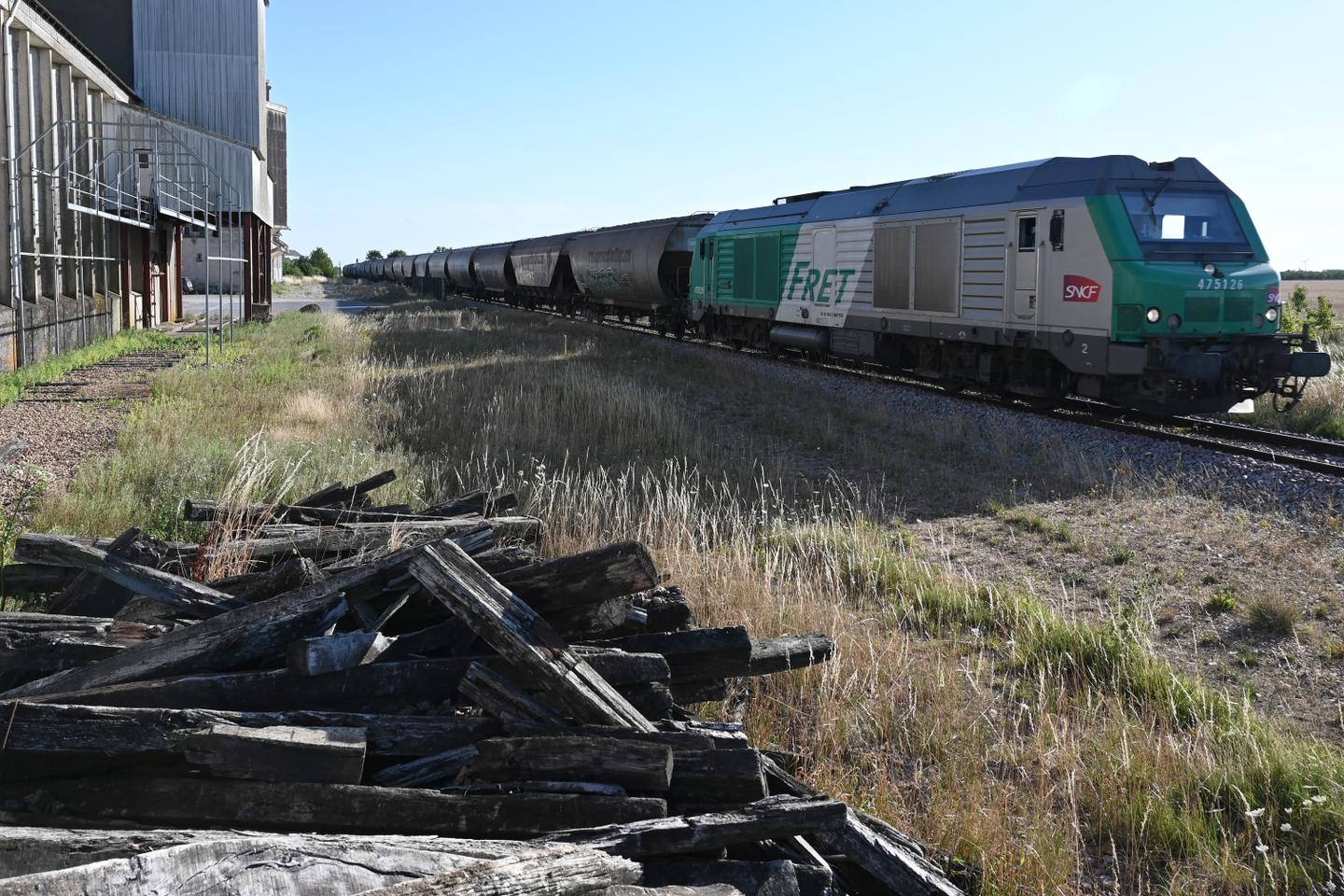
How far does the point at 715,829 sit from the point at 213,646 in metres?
2.07

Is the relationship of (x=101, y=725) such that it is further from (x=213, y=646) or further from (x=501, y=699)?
(x=501, y=699)

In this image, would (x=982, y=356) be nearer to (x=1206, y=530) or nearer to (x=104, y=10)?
(x=1206, y=530)

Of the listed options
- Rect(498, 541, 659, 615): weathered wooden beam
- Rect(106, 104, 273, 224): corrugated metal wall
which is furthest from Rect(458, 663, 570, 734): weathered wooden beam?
Rect(106, 104, 273, 224): corrugated metal wall

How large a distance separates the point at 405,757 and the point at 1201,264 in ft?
41.1

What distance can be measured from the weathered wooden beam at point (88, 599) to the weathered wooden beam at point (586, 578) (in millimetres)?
2212

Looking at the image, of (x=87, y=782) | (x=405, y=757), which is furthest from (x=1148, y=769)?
(x=87, y=782)

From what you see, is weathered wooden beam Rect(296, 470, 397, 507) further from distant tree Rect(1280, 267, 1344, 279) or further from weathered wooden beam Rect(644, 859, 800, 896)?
distant tree Rect(1280, 267, 1344, 279)

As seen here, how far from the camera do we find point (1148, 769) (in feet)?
15.7

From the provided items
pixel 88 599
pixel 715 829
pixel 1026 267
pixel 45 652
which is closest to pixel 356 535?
pixel 88 599

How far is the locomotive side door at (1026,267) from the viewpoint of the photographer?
47.6ft

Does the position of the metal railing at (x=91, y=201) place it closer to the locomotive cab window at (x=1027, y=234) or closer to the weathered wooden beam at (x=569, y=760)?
the locomotive cab window at (x=1027, y=234)

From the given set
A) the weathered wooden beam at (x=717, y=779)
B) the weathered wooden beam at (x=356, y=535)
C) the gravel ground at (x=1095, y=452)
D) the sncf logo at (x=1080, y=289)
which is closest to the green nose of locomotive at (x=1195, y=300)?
the sncf logo at (x=1080, y=289)

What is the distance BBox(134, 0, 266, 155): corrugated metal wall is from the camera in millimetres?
32406

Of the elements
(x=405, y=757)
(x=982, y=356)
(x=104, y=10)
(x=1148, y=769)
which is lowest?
(x=1148, y=769)
